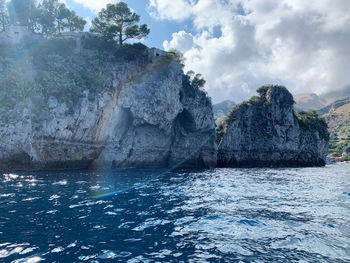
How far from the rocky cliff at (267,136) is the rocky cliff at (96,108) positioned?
1063cm

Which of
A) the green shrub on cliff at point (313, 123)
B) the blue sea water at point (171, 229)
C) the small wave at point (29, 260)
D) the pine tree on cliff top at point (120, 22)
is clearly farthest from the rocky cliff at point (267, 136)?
the small wave at point (29, 260)

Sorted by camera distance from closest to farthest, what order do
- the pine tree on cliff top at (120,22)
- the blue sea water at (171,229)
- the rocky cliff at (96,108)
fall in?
the blue sea water at (171,229)
the rocky cliff at (96,108)
the pine tree on cliff top at (120,22)

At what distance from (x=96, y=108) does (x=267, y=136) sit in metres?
46.3

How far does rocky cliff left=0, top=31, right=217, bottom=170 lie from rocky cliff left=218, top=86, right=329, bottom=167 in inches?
419

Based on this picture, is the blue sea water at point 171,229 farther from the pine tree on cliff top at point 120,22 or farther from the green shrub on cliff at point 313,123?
the green shrub on cliff at point 313,123

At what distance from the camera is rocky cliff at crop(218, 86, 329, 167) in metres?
56.3

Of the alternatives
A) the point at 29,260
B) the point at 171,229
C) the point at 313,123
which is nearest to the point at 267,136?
the point at 313,123

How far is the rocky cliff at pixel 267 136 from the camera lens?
56281 millimetres

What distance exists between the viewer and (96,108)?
33.9 metres

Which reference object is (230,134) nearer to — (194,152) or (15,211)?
(194,152)

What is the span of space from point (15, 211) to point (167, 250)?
8724 millimetres

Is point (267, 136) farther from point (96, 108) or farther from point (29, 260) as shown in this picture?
point (29, 260)

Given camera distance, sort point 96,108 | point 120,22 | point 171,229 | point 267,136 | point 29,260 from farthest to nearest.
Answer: point 267,136 → point 120,22 → point 96,108 → point 171,229 → point 29,260

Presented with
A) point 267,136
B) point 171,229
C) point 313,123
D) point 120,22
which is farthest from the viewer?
point 313,123
